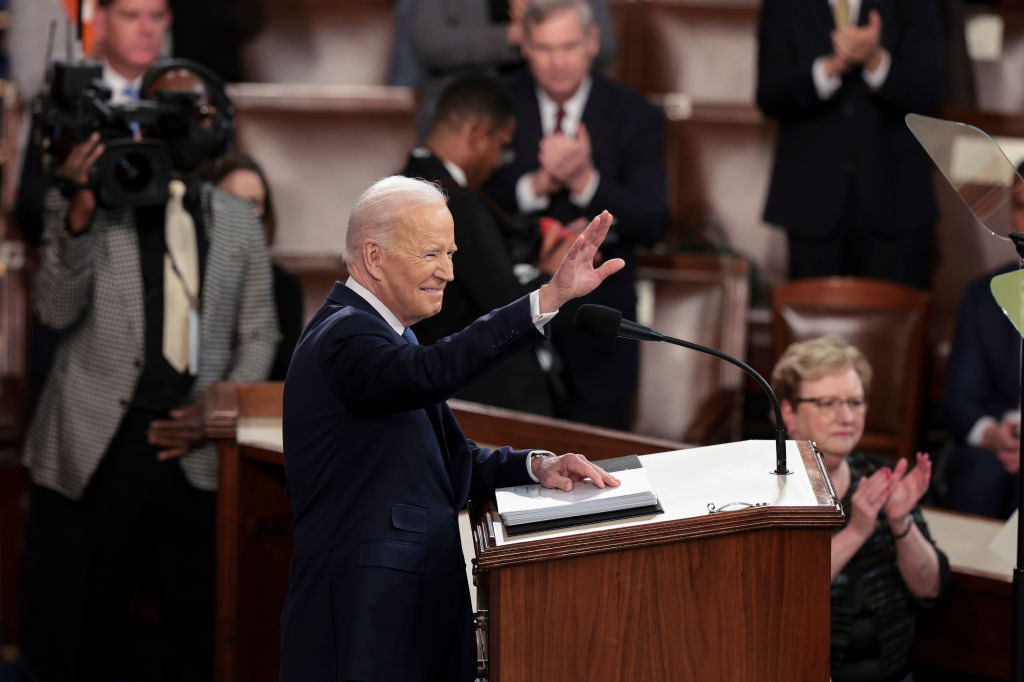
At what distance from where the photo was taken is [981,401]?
348 cm

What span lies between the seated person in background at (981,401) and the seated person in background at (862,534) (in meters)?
1.07

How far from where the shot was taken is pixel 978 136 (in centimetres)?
192

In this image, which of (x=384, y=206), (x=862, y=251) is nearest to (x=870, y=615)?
(x=384, y=206)

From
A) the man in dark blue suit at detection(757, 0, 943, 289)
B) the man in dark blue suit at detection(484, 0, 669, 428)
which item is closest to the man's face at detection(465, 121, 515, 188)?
the man in dark blue suit at detection(484, 0, 669, 428)

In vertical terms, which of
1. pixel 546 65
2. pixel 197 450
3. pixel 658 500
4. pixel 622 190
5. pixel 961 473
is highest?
pixel 546 65

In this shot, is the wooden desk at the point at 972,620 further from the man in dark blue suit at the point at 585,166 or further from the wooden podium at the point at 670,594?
the man in dark blue suit at the point at 585,166

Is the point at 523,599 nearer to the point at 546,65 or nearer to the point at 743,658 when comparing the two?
the point at 743,658

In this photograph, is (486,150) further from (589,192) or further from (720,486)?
(720,486)

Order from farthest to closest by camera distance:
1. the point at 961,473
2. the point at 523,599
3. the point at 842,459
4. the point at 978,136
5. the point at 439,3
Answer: the point at 439,3 → the point at 961,473 → the point at 842,459 → the point at 978,136 → the point at 523,599

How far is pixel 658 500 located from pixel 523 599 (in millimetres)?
229

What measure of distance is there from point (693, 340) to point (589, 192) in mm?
691

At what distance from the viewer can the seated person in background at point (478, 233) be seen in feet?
8.92

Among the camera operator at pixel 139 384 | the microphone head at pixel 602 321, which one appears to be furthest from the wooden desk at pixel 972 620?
the camera operator at pixel 139 384

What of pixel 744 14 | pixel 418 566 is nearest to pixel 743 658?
pixel 418 566
